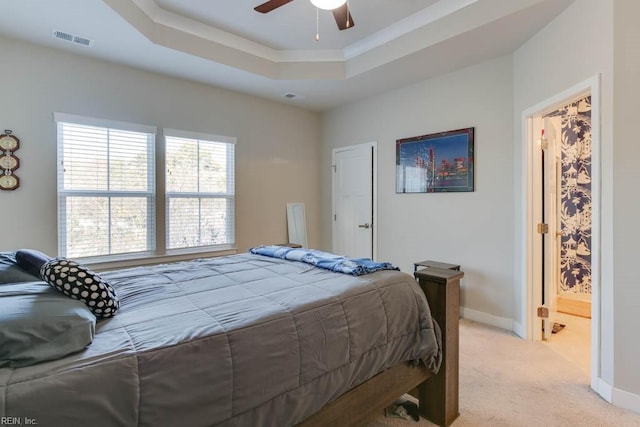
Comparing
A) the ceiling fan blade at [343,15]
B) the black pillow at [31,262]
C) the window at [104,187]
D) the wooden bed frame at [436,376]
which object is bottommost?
the wooden bed frame at [436,376]

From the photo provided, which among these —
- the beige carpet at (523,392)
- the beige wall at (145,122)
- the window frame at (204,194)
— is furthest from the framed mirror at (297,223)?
the beige carpet at (523,392)

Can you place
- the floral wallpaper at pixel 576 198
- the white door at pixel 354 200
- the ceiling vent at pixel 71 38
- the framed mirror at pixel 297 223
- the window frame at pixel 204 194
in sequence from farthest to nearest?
the framed mirror at pixel 297 223 → the white door at pixel 354 200 → the floral wallpaper at pixel 576 198 → the window frame at pixel 204 194 → the ceiling vent at pixel 71 38

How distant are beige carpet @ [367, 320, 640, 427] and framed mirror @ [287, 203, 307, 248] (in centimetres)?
268

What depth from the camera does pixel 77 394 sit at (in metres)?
0.88

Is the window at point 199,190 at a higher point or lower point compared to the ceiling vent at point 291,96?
lower

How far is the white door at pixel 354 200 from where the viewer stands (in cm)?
459

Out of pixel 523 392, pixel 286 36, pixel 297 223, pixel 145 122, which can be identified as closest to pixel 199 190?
pixel 145 122

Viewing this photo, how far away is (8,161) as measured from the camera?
2.90 meters

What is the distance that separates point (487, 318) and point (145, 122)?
14.0 ft

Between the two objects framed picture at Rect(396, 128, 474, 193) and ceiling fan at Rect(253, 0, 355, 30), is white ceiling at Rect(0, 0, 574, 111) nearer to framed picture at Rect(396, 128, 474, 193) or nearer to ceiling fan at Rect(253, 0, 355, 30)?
ceiling fan at Rect(253, 0, 355, 30)

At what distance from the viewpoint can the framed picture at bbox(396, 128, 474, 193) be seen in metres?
3.57

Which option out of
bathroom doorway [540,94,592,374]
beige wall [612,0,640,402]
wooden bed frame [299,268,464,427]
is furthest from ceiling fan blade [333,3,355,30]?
bathroom doorway [540,94,592,374]

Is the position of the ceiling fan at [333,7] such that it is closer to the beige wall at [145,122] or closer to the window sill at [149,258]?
the beige wall at [145,122]

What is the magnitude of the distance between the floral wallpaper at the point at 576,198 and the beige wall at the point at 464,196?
122 cm
